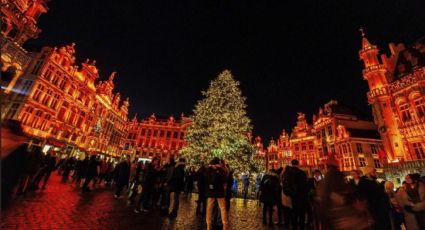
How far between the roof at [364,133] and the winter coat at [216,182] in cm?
4346

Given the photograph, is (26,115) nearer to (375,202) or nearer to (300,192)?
(300,192)

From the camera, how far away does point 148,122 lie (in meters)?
69.6

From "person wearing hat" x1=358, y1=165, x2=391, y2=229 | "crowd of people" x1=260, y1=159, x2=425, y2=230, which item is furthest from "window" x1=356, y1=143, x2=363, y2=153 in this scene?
"person wearing hat" x1=358, y1=165, x2=391, y2=229

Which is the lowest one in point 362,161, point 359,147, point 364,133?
point 362,161

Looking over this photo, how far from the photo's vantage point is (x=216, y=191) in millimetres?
5652

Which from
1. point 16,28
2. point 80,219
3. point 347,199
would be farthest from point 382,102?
point 16,28

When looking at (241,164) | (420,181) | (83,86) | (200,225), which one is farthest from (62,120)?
(420,181)

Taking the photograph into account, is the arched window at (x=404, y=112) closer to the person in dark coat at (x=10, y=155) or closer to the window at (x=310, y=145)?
the window at (x=310, y=145)

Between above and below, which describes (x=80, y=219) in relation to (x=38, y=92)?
below

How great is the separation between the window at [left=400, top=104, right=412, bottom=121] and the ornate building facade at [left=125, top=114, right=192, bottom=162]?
51.8 metres

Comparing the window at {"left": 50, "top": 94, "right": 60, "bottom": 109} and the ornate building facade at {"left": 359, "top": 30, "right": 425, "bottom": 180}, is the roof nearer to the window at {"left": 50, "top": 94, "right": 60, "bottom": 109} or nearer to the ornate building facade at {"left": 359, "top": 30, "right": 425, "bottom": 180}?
the ornate building facade at {"left": 359, "top": 30, "right": 425, "bottom": 180}

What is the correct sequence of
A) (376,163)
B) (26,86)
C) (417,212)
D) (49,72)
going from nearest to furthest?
(417,212) < (26,86) < (49,72) < (376,163)

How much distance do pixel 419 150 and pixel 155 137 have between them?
62380mm

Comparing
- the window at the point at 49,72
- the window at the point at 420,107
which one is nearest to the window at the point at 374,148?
the window at the point at 420,107
